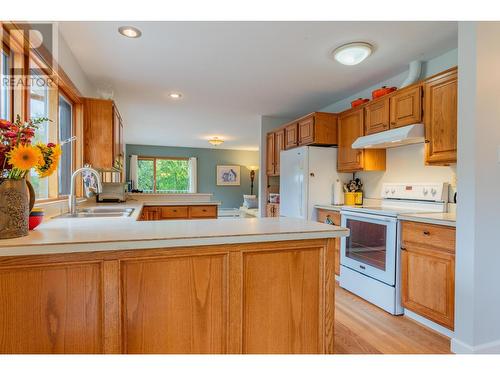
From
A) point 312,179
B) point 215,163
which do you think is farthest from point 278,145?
point 215,163

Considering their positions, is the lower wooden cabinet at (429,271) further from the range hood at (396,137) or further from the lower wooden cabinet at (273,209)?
the lower wooden cabinet at (273,209)

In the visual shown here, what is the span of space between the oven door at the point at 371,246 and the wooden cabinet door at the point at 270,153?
1910 millimetres

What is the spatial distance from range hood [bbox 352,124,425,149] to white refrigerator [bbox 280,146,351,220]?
0.50 metres

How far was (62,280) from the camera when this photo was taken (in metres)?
1.09

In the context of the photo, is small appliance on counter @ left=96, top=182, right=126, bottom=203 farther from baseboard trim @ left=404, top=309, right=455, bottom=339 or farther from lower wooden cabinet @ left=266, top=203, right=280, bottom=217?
baseboard trim @ left=404, top=309, right=455, bottom=339

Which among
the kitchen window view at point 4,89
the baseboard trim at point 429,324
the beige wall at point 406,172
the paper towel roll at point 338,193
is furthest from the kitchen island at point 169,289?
the paper towel roll at point 338,193

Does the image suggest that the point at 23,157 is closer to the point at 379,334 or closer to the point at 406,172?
the point at 379,334

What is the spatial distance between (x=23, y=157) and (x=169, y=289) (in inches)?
29.9

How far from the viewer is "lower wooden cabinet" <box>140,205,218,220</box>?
388 centimetres

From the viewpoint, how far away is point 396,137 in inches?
103

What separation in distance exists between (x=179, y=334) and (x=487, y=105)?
7.18 feet

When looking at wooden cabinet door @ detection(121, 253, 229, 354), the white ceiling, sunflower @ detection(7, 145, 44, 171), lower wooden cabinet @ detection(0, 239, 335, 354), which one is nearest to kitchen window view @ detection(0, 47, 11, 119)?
the white ceiling
